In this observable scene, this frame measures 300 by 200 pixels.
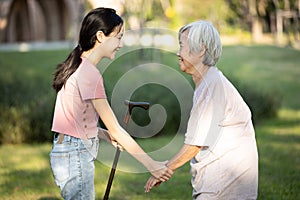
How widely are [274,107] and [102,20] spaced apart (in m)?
8.93

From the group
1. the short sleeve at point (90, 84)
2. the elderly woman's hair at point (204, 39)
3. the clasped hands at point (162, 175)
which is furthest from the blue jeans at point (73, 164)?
the elderly woman's hair at point (204, 39)

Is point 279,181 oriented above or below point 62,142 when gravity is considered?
below

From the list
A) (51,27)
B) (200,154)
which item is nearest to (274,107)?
(200,154)

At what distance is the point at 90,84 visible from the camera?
127 inches

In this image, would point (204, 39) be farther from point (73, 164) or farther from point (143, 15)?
point (143, 15)

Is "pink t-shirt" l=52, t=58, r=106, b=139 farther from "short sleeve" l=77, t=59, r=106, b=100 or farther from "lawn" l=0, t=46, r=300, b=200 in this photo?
"lawn" l=0, t=46, r=300, b=200

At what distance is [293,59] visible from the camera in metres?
25.3

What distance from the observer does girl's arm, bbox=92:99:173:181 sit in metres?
3.23

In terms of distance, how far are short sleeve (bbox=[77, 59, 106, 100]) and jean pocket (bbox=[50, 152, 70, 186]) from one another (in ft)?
1.10

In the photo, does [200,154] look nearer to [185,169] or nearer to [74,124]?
[74,124]

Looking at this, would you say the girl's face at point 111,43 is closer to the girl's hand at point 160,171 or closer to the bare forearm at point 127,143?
the bare forearm at point 127,143

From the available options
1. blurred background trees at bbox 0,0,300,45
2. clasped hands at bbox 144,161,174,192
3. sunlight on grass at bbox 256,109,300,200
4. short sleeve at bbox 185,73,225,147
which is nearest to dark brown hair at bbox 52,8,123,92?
short sleeve at bbox 185,73,225,147

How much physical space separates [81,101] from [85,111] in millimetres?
58

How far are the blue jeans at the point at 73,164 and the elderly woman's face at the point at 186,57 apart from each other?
2.04ft
